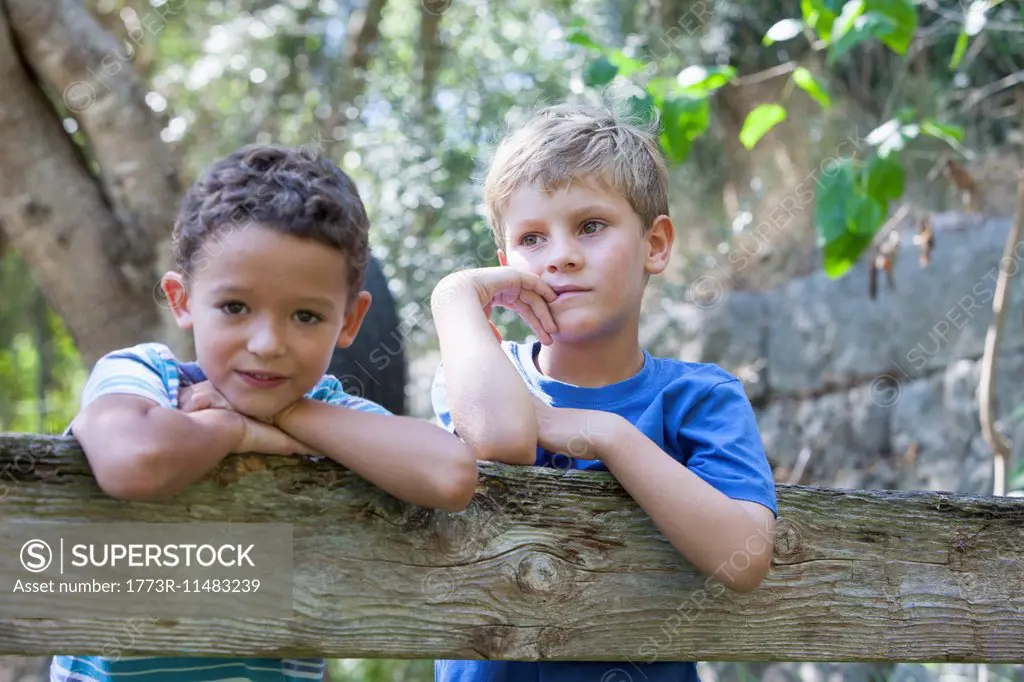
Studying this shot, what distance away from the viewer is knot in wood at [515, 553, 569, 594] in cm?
143

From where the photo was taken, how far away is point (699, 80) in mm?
2836

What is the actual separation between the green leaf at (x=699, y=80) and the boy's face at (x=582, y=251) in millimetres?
1084

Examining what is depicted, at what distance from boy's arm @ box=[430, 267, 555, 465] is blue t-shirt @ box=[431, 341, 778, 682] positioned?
179 mm

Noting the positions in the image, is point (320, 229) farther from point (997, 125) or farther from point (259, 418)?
point (997, 125)

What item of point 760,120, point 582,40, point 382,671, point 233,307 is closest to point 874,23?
point 760,120

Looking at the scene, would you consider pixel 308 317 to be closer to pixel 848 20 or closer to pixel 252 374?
pixel 252 374

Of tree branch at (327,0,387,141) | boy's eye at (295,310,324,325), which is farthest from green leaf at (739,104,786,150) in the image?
tree branch at (327,0,387,141)

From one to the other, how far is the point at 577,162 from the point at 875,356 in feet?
17.3

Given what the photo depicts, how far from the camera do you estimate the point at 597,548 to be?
148cm

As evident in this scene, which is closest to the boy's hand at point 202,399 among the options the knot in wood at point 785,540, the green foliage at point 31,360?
the knot in wood at point 785,540

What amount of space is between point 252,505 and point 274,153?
0.59m

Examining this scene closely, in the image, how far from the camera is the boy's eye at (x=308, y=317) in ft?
5.01

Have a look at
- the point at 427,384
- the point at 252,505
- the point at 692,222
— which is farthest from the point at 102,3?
the point at 252,505

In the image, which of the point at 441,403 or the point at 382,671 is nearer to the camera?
the point at 441,403
